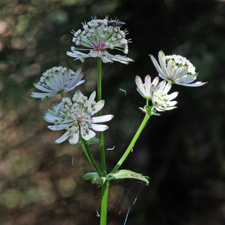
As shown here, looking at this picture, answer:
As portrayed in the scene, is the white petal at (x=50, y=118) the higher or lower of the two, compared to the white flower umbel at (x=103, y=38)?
lower

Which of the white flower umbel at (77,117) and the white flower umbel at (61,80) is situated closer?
the white flower umbel at (77,117)

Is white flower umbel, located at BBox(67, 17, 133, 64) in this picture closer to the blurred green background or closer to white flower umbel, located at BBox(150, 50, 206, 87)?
white flower umbel, located at BBox(150, 50, 206, 87)

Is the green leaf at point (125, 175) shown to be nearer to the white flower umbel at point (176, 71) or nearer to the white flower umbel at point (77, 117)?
the white flower umbel at point (77, 117)

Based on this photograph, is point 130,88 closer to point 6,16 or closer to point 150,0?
point 150,0

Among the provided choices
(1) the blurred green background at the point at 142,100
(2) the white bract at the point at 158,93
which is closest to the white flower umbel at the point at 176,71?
(2) the white bract at the point at 158,93

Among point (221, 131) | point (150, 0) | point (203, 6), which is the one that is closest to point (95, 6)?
point (150, 0)

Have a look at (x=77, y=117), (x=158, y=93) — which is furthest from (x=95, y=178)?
(x=158, y=93)
